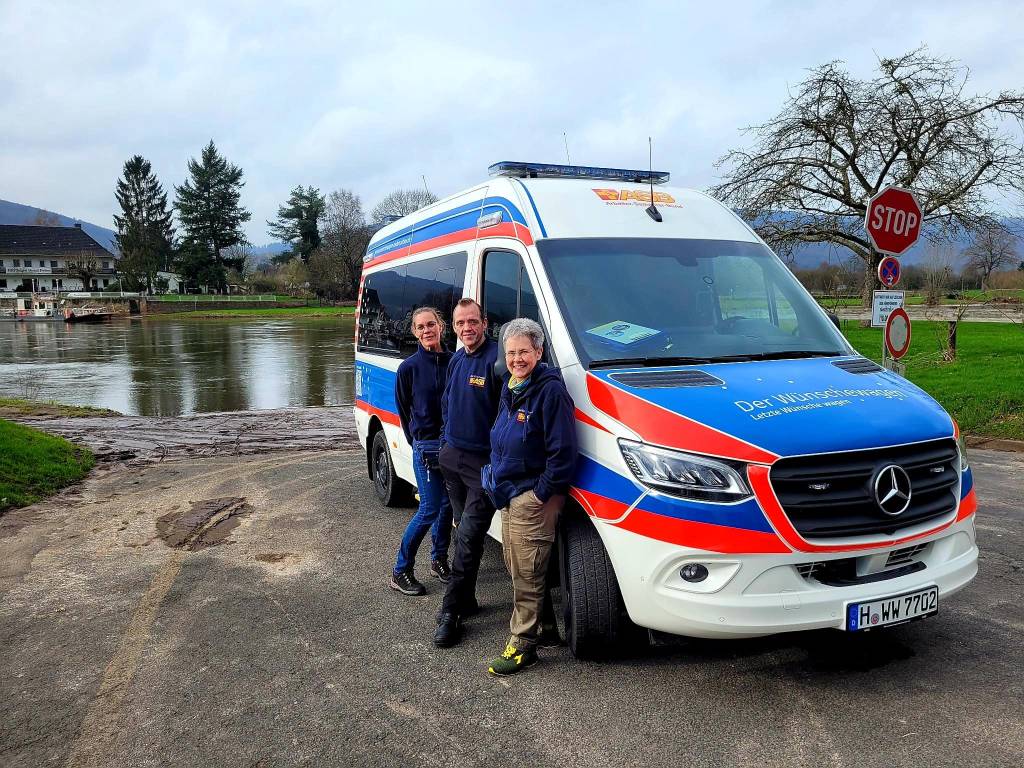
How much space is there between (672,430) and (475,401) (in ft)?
4.14

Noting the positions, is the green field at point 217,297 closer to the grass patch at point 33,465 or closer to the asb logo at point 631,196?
the grass patch at point 33,465

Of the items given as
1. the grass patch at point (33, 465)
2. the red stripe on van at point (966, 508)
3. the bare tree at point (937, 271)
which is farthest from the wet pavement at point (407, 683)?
the bare tree at point (937, 271)

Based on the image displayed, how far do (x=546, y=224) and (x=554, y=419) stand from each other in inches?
58.7

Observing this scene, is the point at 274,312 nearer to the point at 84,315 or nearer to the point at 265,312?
the point at 265,312

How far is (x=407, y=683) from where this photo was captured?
4.03 m

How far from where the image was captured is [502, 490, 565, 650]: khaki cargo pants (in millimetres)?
3998

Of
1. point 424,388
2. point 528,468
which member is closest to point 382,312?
point 424,388

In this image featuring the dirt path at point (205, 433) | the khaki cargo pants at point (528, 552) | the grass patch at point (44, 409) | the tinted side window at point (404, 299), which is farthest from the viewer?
the grass patch at point (44, 409)

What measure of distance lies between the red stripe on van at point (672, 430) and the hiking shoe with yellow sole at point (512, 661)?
4.40 feet

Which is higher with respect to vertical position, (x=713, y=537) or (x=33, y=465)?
(x=713, y=537)

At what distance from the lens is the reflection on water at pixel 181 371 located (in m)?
17.1

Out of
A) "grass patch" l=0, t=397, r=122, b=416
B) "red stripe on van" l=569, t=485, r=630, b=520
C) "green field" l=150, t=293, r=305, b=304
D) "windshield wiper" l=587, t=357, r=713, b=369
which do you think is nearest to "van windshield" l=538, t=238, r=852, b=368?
"windshield wiper" l=587, t=357, r=713, b=369

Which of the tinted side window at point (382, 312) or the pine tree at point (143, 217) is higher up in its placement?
the pine tree at point (143, 217)

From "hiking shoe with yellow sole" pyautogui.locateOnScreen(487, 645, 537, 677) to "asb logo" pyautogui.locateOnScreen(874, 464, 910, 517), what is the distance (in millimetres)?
1870
